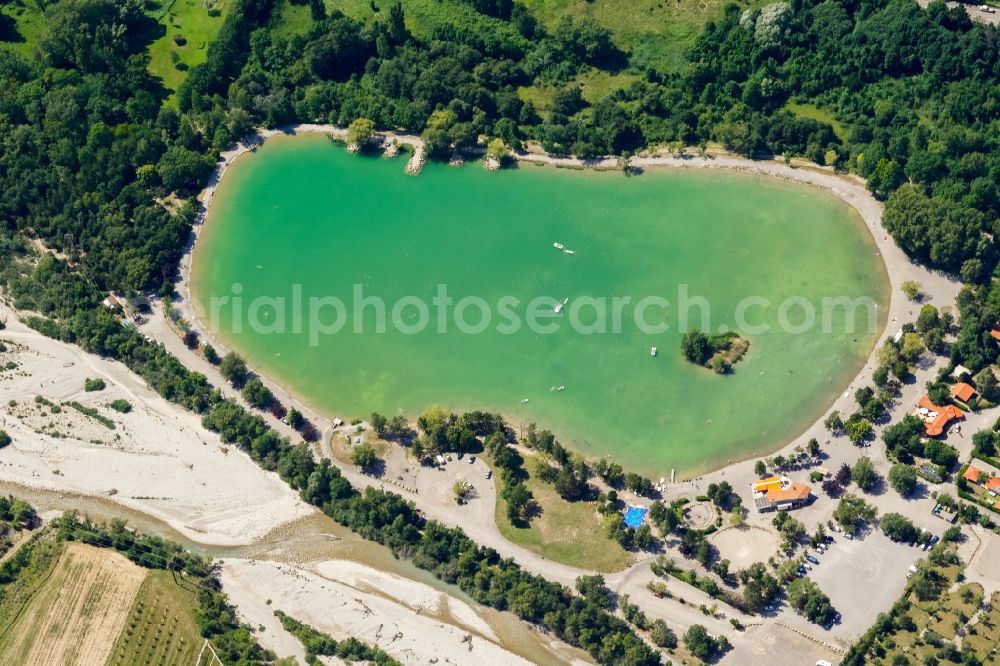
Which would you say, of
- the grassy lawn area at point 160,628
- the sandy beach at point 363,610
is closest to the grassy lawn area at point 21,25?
the grassy lawn area at point 160,628

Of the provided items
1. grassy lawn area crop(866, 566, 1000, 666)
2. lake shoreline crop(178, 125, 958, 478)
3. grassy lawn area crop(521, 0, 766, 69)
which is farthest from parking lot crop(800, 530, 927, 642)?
grassy lawn area crop(521, 0, 766, 69)

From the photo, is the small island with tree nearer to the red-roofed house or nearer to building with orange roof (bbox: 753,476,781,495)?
building with orange roof (bbox: 753,476,781,495)

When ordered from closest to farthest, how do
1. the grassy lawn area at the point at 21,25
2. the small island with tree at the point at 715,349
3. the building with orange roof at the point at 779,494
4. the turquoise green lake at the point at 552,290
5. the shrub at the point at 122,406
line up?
1. the building with orange roof at the point at 779,494
2. the turquoise green lake at the point at 552,290
3. the small island with tree at the point at 715,349
4. the shrub at the point at 122,406
5. the grassy lawn area at the point at 21,25

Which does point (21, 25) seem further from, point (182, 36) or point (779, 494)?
point (779, 494)

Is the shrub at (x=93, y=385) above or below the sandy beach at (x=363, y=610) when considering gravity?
above

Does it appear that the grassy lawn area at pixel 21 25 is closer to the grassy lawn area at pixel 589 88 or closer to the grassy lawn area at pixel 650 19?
the grassy lawn area at pixel 589 88

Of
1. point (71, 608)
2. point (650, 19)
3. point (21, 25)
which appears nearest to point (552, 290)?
point (650, 19)
